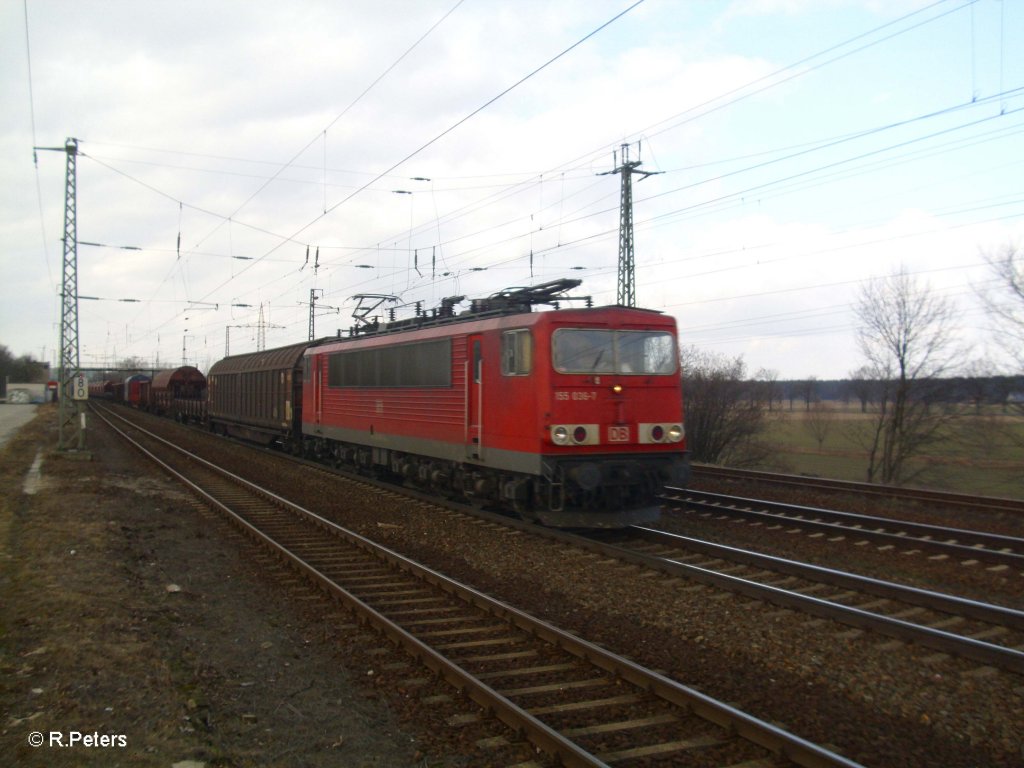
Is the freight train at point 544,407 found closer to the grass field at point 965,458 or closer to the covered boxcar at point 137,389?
the grass field at point 965,458

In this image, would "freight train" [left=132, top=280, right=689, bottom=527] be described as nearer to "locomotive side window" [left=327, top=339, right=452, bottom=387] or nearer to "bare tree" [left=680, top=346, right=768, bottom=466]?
"locomotive side window" [left=327, top=339, right=452, bottom=387]

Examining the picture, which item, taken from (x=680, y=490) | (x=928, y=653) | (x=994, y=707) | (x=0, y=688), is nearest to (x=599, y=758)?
(x=994, y=707)

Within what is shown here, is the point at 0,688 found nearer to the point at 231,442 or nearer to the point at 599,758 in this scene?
the point at 599,758

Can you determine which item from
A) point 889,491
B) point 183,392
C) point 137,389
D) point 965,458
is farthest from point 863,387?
point 137,389

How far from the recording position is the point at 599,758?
14.3ft

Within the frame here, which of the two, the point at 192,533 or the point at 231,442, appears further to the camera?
the point at 231,442

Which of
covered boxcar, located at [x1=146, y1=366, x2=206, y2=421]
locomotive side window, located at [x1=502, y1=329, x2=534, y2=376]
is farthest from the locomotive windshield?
covered boxcar, located at [x1=146, y1=366, x2=206, y2=421]

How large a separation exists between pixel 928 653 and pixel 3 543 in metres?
11.3

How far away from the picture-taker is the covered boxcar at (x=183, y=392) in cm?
4200

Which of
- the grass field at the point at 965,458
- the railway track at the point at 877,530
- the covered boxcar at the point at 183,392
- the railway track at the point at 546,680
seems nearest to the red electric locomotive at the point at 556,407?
the railway track at the point at 877,530

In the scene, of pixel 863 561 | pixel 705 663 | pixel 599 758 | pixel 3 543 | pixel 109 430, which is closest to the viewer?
pixel 599 758

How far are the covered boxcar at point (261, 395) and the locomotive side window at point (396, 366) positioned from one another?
4384mm

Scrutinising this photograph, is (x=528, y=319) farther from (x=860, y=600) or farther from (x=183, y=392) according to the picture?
(x=183, y=392)

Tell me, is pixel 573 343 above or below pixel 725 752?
above
